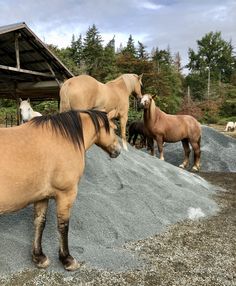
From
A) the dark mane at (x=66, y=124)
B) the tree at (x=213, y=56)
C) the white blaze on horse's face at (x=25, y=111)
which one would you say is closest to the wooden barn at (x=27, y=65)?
the white blaze on horse's face at (x=25, y=111)

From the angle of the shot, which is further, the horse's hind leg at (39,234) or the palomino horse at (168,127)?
the palomino horse at (168,127)

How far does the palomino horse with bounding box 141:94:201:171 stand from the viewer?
10305 millimetres

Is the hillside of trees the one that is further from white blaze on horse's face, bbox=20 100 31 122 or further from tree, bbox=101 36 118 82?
white blaze on horse's face, bbox=20 100 31 122

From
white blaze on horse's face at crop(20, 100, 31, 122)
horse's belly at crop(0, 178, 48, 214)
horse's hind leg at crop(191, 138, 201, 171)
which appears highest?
white blaze on horse's face at crop(20, 100, 31, 122)

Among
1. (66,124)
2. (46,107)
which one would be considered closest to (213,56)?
(46,107)

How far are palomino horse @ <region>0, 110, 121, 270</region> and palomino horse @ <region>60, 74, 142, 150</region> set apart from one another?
261cm

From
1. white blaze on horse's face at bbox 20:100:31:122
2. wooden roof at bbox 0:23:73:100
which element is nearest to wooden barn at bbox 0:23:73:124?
wooden roof at bbox 0:23:73:100

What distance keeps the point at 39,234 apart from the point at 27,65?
787 cm

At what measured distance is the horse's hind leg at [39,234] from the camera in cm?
388

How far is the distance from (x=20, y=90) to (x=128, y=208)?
7792 mm

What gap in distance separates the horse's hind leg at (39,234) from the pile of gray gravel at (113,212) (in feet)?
0.37

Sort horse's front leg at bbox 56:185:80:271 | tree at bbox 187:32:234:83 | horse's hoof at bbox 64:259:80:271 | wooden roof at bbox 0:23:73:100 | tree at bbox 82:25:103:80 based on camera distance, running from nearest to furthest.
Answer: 1. horse's front leg at bbox 56:185:80:271
2. horse's hoof at bbox 64:259:80:271
3. wooden roof at bbox 0:23:73:100
4. tree at bbox 82:25:103:80
5. tree at bbox 187:32:234:83

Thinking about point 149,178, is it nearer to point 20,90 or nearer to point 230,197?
point 230,197

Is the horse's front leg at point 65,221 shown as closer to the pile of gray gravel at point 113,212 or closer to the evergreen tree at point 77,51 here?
the pile of gray gravel at point 113,212
